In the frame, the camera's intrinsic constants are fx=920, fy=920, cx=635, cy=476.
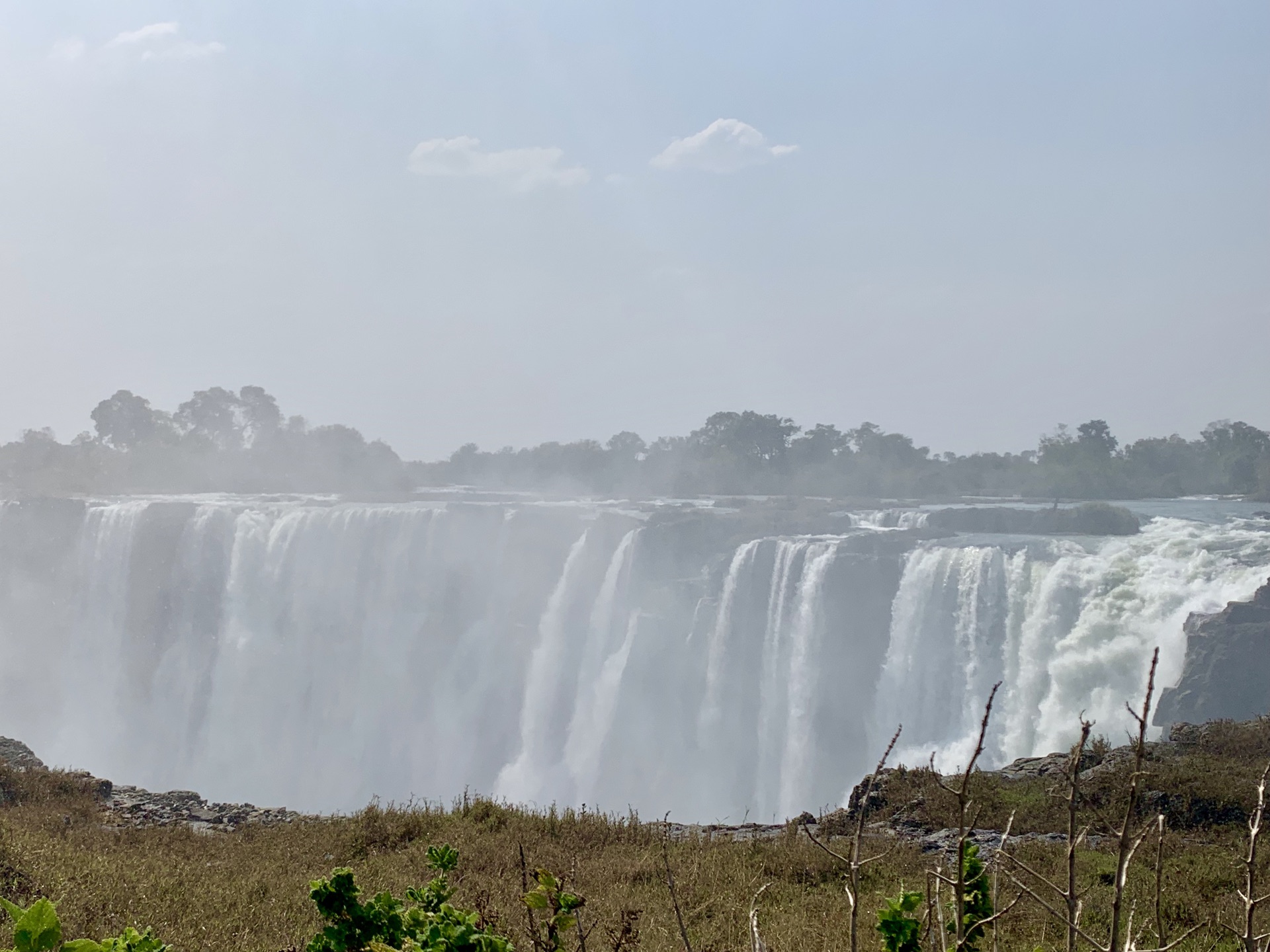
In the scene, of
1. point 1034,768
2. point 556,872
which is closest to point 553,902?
point 556,872

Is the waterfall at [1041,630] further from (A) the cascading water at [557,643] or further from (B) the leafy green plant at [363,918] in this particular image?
(B) the leafy green plant at [363,918]

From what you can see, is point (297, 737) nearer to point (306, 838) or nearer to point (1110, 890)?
point (306, 838)

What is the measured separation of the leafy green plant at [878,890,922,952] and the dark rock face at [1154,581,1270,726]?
711 inches

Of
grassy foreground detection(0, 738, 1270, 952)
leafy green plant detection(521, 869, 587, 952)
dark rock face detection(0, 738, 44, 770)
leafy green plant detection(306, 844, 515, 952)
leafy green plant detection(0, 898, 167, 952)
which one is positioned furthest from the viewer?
dark rock face detection(0, 738, 44, 770)

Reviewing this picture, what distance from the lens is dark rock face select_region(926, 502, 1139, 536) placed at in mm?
26031

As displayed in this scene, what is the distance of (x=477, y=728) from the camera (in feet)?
92.9

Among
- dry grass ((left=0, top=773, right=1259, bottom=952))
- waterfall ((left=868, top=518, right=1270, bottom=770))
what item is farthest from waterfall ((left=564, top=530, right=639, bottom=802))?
dry grass ((left=0, top=773, right=1259, bottom=952))

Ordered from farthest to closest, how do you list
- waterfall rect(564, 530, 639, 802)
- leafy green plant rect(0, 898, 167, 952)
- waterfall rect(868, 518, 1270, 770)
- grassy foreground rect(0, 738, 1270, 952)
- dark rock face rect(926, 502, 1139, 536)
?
1. dark rock face rect(926, 502, 1139, 536)
2. waterfall rect(564, 530, 639, 802)
3. waterfall rect(868, 518, 1270, 770)
4. grassy foreground rect(0, 738, 1270, 952)
5. leafy green plant rect(0, 898, 167, 952)

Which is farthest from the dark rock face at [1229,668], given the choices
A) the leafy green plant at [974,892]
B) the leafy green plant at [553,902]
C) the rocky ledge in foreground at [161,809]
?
the leafy green plant at [553,902]

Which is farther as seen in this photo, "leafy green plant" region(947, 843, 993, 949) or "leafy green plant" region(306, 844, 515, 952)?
"leafy green plant" region(947, 843, 993, 949)

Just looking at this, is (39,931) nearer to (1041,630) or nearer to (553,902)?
(553,902)

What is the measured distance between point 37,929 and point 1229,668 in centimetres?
1967

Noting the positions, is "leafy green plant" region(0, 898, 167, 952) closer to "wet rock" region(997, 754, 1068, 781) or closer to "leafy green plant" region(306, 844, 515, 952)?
"leafy green plant" region(306, 844, 515, 952)

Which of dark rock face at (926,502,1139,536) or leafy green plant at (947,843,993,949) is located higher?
dark rock face at (926,502,1139,536)
